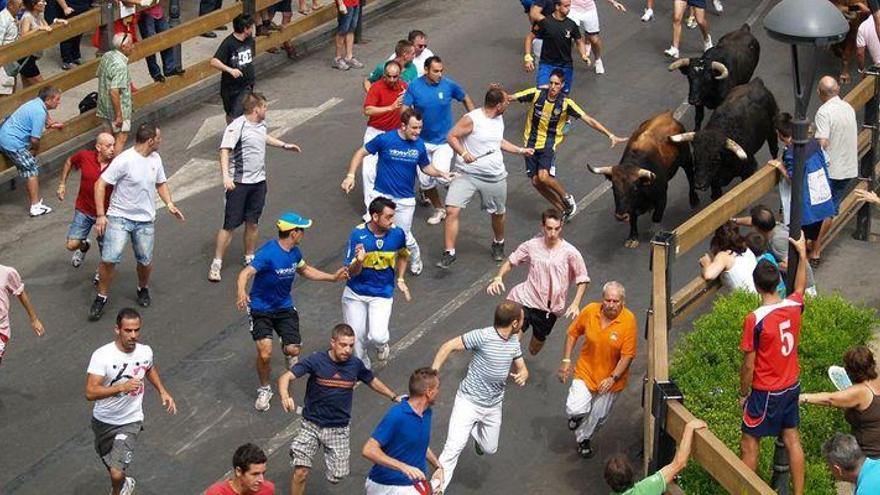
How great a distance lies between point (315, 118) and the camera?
815 inches

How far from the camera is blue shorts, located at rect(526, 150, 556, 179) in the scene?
58.0ft

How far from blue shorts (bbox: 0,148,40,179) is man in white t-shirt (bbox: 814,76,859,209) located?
8503 mm

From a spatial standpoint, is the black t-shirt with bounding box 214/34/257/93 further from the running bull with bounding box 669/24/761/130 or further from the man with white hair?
the running bull with bounding box 669/24/761/130

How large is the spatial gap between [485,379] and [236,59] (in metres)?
7.62

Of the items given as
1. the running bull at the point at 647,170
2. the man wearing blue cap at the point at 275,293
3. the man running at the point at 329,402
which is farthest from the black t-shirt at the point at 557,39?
the man running at the point at 329,402

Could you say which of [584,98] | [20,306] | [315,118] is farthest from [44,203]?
[584,98]

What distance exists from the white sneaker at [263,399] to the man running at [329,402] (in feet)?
5.06

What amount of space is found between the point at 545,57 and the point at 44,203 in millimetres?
6391

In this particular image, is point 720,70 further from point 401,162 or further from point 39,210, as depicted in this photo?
point 39,210

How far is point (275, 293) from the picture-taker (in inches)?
564

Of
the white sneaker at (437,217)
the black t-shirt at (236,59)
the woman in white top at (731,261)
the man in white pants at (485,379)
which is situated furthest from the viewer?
the black t-shirt at (236,59)

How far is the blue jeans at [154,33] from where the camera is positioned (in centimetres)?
2083

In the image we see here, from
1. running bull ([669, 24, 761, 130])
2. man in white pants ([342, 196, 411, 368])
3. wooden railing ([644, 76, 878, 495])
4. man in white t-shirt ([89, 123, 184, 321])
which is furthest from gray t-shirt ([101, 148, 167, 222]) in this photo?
running bull ([669, 24, 761, 130])

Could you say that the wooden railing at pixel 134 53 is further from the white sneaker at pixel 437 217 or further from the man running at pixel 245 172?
the white sneaker at pixel 437 217
